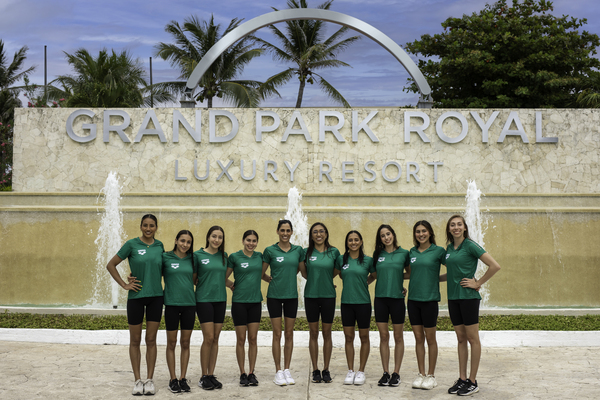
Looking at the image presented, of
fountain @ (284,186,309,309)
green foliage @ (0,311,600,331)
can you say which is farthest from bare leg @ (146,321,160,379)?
fountain @ (284,186,309,309)

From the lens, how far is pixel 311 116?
1090cm

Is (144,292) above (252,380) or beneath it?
above

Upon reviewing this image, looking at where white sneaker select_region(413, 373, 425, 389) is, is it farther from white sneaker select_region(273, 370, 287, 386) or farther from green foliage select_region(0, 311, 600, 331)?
green foliage select_region(0, 311, 600, 331)

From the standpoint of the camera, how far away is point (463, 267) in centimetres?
505

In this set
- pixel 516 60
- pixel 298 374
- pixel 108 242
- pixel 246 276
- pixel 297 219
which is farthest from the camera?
pixel 516 60

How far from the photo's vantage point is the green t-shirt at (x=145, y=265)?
16.3ft

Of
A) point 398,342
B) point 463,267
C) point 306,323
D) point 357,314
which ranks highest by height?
point 463,267

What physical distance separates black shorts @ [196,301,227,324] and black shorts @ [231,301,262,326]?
5.0 inches

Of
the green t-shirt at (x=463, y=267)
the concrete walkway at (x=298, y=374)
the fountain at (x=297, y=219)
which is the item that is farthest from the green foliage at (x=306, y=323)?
the green t-shirt at (x=463, y=267)

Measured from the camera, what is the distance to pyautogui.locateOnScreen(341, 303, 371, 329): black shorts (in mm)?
5312

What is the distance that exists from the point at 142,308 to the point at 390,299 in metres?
2.32

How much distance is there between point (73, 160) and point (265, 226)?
4.02m

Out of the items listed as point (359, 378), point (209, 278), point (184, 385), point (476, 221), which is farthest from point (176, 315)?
point (476, 221)

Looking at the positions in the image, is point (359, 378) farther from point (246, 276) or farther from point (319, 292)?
point (246, 276)
